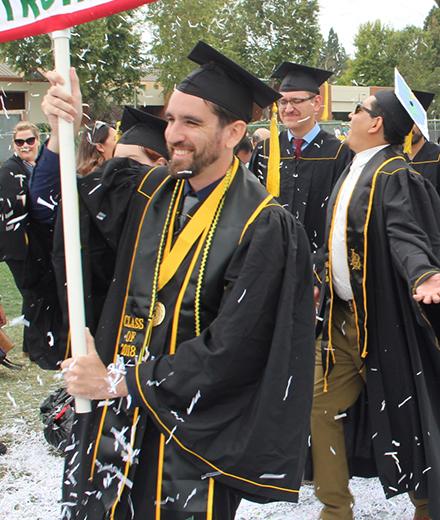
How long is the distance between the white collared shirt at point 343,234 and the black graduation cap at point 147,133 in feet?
3.44

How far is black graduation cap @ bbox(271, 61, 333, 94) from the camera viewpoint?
5.35 m

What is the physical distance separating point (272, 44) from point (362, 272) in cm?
4660

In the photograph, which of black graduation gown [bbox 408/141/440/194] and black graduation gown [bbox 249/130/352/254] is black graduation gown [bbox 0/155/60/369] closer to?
black graduation gown [bbox 249/130/352/254]

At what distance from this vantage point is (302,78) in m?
5.37

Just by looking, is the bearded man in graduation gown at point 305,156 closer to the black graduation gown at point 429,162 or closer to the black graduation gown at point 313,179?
the black graduation gown at point 313,179

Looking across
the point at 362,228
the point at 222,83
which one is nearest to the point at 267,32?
the point at 362,228

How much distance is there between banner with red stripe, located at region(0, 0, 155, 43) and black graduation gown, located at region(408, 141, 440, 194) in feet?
14.9

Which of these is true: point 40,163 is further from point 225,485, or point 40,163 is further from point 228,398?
point 225,485

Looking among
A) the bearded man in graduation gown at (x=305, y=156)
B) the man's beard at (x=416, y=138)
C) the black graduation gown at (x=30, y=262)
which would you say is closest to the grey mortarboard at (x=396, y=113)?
the bearded man in graduation gown at (x=305, y=156)

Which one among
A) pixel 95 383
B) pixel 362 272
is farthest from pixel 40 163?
pixel 362 272

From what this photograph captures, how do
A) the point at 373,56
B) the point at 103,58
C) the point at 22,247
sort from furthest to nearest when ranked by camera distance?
1. the point at 373,56
2. the point at 103,58
3. the point at 22,247

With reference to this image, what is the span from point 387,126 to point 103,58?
24.2 m

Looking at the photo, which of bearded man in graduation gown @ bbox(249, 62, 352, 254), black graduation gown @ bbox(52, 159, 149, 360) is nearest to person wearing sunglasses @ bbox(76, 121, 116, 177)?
bearded man in graduation gown @ bbox(249, 62, 352, 254)

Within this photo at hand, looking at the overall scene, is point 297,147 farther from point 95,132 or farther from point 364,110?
point 95,132
